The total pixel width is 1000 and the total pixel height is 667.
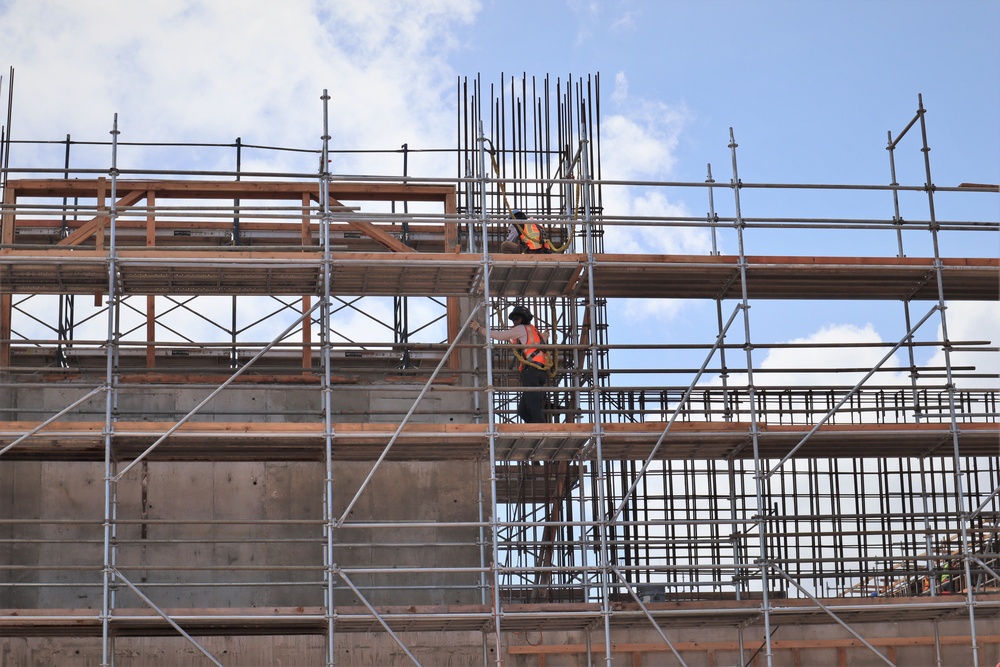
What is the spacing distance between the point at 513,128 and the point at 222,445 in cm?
684

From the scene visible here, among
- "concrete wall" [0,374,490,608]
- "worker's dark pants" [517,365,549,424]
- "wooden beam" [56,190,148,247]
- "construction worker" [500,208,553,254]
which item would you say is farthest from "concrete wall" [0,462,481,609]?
"construction worker" [500,208,553,254]

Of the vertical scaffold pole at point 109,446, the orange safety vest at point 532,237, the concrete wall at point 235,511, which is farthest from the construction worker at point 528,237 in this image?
the vertical scaffold pole at point 109,446

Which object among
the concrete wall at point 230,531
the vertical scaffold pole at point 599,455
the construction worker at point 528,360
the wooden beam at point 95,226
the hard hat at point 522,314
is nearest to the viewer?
the vertical scaffold pole at point 599,455

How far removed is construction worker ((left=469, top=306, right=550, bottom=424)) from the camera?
16.7 meters

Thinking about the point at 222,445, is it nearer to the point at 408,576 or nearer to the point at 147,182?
the point at 408,576

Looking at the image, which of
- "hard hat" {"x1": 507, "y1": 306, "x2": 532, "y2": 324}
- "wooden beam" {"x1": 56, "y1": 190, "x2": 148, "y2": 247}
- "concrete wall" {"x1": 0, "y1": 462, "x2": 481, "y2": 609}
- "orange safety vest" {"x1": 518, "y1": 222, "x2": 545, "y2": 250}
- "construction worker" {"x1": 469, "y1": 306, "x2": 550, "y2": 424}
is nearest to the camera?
"construction worker" {"x1": 469, "y1": 306, "x2": 550, "y2": 424}

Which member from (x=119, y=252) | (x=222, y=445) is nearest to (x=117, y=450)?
(x=222, y=445)

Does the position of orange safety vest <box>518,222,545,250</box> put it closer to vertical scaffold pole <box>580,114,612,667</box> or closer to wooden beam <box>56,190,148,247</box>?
vertical scaffold pole <box>580,114,612,667</box>

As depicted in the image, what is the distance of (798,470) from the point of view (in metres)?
21.3

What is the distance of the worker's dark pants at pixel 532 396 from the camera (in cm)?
1691

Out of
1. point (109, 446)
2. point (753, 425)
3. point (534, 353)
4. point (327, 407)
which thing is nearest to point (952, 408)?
point (753, 425)

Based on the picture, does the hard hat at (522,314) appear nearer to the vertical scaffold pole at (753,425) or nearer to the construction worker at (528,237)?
the construction worker at (528,237)

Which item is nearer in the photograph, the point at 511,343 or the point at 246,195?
the point at 511,343

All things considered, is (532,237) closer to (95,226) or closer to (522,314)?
(522,314)
